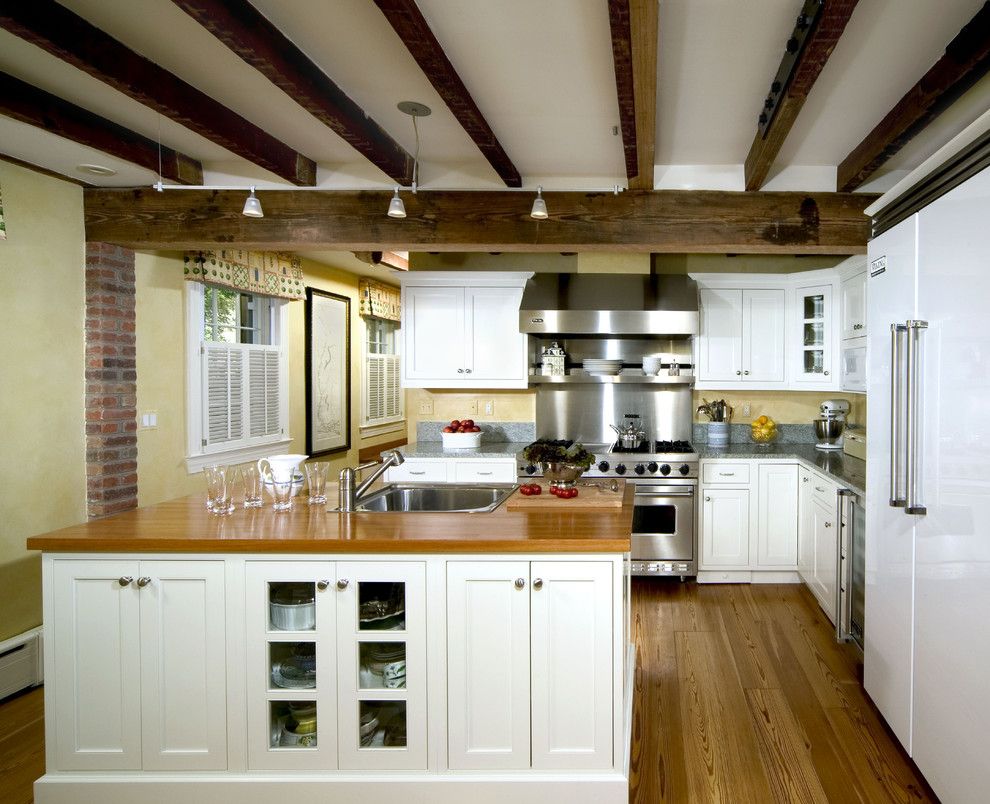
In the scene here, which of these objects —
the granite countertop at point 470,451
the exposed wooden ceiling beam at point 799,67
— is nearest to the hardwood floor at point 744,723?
the granite countertop at point 470,451

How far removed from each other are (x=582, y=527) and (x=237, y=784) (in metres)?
1.48

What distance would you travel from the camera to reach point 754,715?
2.77 metres

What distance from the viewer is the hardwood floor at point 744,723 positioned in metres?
2.29

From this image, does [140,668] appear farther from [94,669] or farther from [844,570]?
[844,570]

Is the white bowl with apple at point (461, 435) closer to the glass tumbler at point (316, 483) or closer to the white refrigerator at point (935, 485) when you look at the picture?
the glass tumbler at point (316, 483)

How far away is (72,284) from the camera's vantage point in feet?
11.4

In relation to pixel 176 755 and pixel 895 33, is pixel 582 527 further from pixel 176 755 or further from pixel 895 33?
pixel 895 33

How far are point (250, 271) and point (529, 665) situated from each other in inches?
148

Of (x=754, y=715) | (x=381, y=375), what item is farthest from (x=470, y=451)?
(x=381, y=375)

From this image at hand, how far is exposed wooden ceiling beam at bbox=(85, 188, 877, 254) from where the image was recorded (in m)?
3.52

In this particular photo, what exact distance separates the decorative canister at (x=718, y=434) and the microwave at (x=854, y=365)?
92 centimetres

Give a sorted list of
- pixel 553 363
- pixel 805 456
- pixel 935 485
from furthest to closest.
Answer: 1. pixel 553 363
2. pixel 805 456
3. pixel 935 485

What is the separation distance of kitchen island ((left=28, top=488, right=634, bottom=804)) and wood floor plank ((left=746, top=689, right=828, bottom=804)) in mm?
624

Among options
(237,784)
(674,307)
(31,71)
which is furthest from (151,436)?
(674,307)
